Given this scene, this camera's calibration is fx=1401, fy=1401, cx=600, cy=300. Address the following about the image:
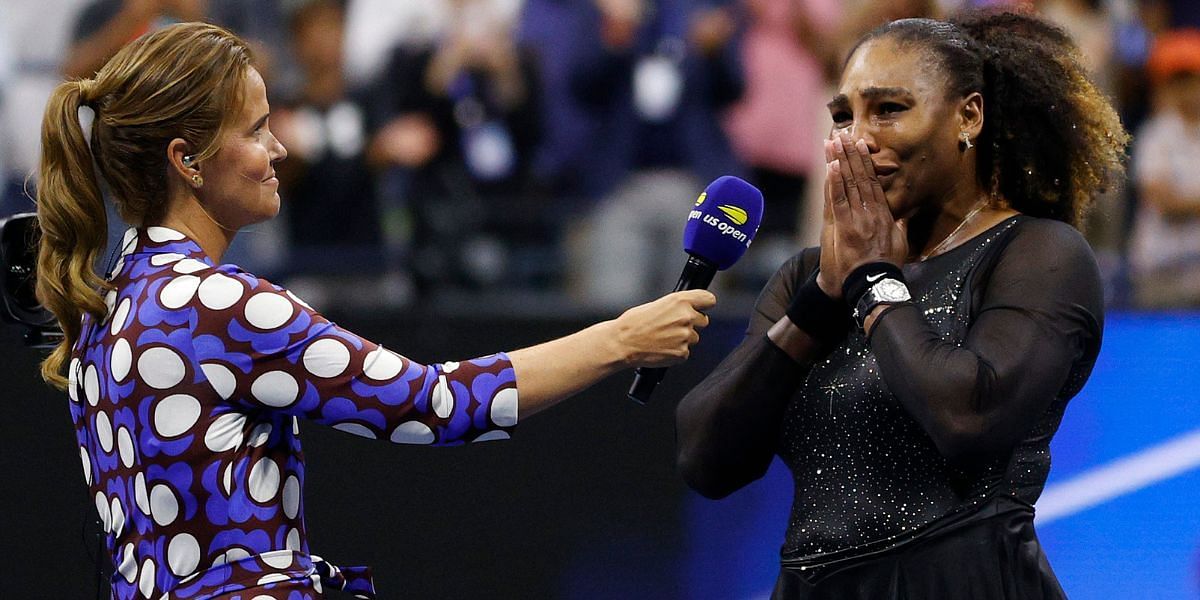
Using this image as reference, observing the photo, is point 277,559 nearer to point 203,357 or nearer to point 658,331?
point 203,357

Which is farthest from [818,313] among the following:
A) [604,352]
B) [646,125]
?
[646,125]

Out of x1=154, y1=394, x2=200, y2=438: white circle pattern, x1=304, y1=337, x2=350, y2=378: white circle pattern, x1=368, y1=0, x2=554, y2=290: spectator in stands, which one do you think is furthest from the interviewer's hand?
x1=368, y1=0, x2=554, y2=290: spectator in stands

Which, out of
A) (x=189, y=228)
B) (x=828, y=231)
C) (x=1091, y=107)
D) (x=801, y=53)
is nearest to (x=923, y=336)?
(x=828, y=231)

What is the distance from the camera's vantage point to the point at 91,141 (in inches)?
76.9

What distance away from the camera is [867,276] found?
204 centimetres

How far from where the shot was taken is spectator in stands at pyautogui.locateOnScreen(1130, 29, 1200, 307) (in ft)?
15.8

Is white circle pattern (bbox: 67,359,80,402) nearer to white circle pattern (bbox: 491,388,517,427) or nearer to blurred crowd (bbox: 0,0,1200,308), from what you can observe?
white circle pattern (bbox: 491,388,517,427)

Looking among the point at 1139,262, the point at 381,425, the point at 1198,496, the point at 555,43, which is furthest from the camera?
the point at 555,43

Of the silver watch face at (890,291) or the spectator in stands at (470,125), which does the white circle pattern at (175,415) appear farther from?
the spectator in stands at (470,125)

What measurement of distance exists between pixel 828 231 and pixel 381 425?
74cm

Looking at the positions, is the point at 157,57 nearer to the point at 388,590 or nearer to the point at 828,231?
the point at 828,231

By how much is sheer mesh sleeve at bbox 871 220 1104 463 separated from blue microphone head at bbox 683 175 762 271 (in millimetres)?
325

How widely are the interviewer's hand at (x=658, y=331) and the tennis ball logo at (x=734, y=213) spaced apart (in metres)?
0.19

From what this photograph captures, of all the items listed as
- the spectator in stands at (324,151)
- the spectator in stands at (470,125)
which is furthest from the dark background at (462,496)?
the spectator in stands at (470,125)
